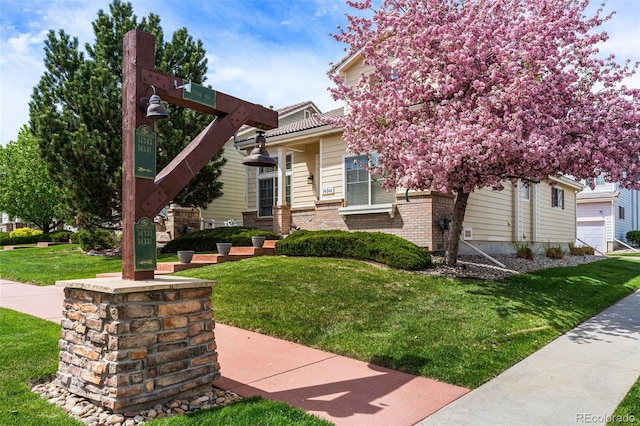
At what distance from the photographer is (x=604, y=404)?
412 centimetres

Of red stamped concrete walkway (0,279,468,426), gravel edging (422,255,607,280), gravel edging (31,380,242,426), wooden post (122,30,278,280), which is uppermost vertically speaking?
wooden post (122,30,278,280)

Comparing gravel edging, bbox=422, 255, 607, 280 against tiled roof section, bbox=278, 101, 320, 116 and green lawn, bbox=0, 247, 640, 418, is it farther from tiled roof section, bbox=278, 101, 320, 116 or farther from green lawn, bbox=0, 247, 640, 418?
tiled roof section, bbox=278, 101, 320, 116

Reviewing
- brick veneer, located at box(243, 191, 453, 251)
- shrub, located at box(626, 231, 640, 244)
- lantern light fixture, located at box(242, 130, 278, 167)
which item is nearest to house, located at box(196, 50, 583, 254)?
brick veneer, located at box(243, 191, 453, 251)

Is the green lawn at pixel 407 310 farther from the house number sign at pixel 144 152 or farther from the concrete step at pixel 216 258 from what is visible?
the house number sign at pixel 144 152

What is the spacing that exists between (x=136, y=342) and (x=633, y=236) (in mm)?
35029

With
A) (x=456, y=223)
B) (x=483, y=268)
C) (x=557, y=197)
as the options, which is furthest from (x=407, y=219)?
(x=557, y=197)

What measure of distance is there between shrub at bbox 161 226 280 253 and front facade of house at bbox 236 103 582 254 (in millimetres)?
1605

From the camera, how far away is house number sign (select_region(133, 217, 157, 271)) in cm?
406

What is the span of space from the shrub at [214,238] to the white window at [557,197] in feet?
43.2

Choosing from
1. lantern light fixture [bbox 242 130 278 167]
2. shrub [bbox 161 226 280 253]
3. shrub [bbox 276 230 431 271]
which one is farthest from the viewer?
shrub [bbox 161 226 280 253]

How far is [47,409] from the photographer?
12.2 feet

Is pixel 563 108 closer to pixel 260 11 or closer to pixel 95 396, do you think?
pixel 260 11

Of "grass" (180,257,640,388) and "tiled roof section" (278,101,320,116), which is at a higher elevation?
"tiled roof section" (278,101,320,116)

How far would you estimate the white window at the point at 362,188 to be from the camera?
12.9m
